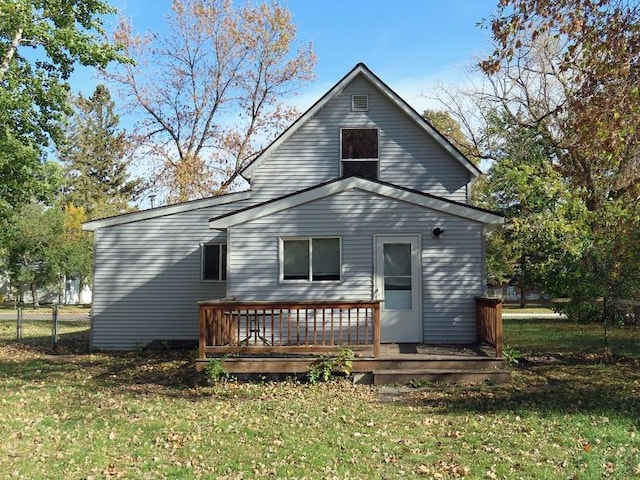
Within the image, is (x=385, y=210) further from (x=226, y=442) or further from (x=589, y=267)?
(x=226, y=442)

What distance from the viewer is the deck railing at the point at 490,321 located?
10422 mm

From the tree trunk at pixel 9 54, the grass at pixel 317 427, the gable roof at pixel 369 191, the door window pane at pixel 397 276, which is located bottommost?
the grass at pixel 317 427

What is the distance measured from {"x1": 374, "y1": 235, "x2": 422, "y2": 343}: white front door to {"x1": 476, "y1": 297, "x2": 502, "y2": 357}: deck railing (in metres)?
1.23

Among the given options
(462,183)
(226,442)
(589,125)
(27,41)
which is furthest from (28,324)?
(589,125)

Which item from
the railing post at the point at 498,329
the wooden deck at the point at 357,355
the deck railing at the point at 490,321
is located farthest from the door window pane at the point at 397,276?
the railing post at the point at 498,329

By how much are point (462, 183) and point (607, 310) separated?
460cm

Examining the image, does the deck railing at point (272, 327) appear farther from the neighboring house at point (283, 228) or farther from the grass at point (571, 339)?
the grass at point (571, 339)

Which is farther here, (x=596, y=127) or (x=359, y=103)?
(x=359, y=103)

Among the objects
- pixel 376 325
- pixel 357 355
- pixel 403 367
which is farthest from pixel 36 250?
pixel 403 367

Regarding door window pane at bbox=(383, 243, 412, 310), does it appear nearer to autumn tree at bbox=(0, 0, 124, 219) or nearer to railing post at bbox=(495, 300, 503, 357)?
railing post at bbox=(495, 300, 503, 357)

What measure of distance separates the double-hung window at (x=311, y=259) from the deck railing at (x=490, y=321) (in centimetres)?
300

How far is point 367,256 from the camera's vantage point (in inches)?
485

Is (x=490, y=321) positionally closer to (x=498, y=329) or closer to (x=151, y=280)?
(x=498, y=329)

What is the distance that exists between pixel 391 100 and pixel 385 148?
1220 mm
